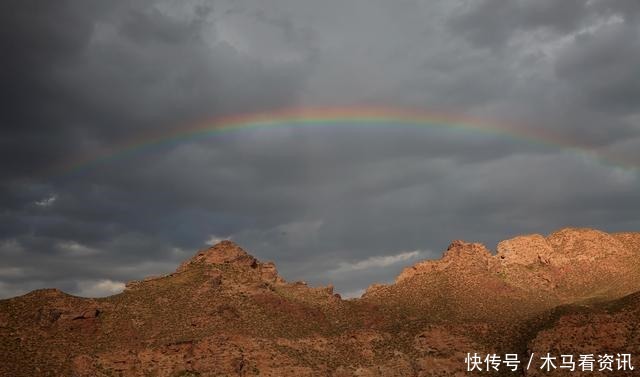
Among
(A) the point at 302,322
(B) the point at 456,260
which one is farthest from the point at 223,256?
(B) the point at 456,260

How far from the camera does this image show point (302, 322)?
110250 mm

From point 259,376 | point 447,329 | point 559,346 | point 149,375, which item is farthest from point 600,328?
point 149,375

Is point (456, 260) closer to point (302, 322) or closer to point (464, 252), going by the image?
point (464, 252)

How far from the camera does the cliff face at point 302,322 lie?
307 feet

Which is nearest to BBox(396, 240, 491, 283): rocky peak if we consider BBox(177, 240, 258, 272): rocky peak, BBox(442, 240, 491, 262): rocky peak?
BBox(442, 240, 491, 262): rocky peak

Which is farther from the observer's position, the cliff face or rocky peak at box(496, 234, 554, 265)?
rocky peak at box(496, 234, 554, 265)

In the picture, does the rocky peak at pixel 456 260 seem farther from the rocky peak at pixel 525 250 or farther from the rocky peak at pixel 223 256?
the rocky peak at pixel 223 256

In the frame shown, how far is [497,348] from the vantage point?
99125 mm

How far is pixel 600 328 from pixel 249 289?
200 ft

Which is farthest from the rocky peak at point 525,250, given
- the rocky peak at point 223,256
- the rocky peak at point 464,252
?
the rocky peak at point 223,256

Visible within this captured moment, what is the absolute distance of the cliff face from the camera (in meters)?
93.4

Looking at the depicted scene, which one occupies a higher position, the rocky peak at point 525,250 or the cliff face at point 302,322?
the rocky peak at point 525,250

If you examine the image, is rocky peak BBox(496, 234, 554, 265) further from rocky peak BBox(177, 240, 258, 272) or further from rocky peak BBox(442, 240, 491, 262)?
rocky peak BBox(177, 240, 258, 272)

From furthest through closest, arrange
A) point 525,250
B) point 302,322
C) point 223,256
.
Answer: point 525,250 → point 223,256 → point 302,322
